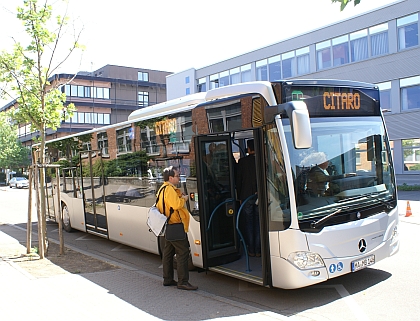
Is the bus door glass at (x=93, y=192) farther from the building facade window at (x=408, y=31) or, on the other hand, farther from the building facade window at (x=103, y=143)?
the building facade window at (x=408, y=31)

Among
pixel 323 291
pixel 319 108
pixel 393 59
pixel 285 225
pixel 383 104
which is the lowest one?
pixel 323 291

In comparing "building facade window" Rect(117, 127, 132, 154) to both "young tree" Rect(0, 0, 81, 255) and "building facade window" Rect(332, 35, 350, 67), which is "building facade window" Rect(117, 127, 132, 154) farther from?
"building facade window" Rect(332, 35, 350, 67)

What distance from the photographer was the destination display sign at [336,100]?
232 inches

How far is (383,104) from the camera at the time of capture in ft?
99.2

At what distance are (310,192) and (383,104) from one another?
88.9ft

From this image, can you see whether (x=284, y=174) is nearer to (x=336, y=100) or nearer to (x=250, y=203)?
(x=336, y=100)

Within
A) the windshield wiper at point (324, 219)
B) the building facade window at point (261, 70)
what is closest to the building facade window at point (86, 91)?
the building facade window at point (261, 70)

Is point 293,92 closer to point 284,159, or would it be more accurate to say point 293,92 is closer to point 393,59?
point 284,159

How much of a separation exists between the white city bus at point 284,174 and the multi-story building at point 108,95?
50212 millimetres

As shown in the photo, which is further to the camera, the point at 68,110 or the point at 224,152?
the point at 68,110

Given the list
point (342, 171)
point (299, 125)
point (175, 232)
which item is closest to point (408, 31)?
point (342, 171)

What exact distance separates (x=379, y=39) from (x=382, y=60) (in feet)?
5.00

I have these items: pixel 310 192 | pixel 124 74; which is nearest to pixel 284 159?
pixel 310 192

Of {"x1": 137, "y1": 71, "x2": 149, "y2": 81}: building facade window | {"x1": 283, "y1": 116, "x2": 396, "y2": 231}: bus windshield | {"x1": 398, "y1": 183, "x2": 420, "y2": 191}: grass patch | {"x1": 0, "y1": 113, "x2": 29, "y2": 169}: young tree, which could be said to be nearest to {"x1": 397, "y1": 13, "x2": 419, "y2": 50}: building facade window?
{"x1": 398, "y1": 183, "x2": 420, "y2": 191}: grass patch
